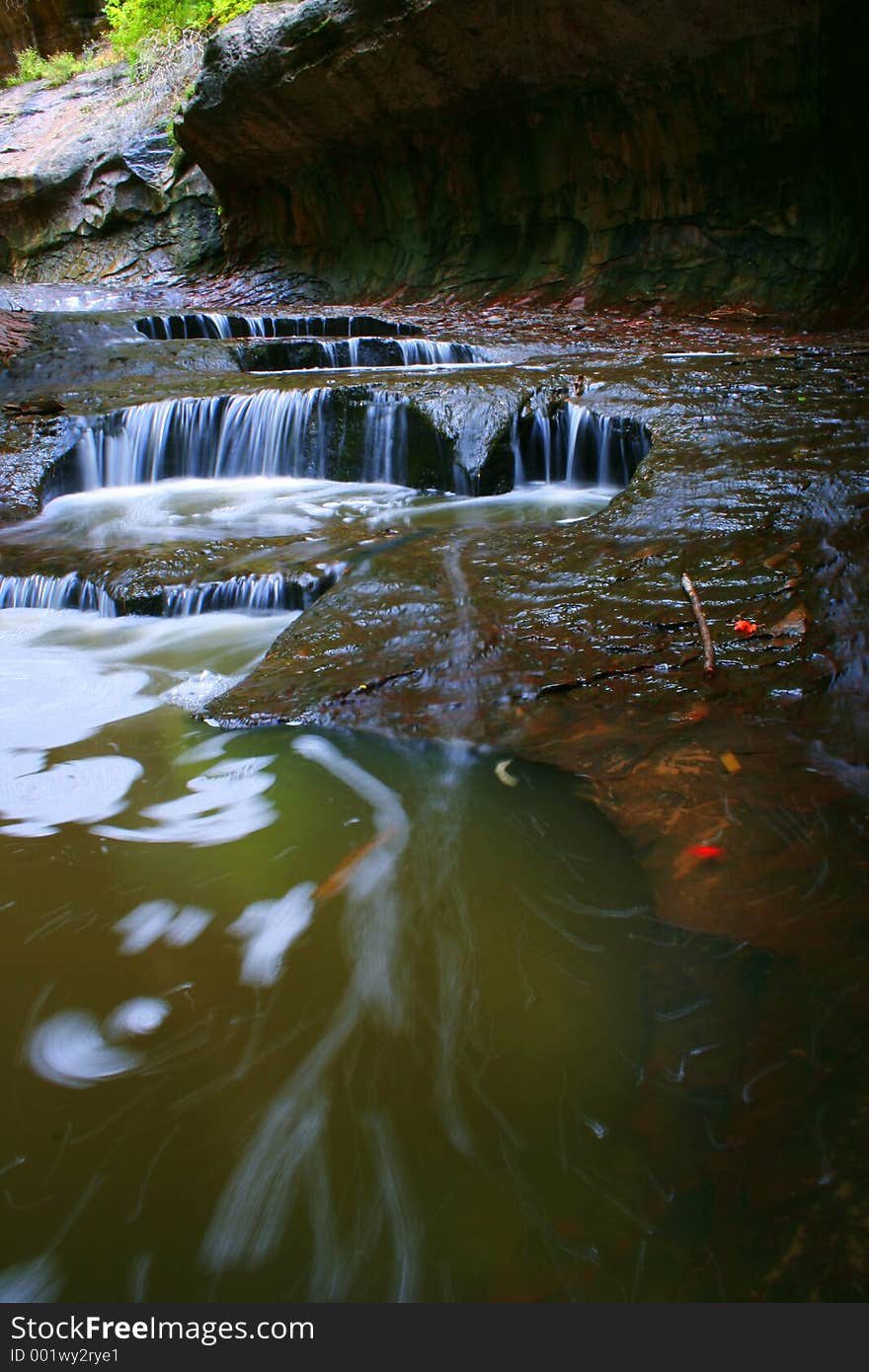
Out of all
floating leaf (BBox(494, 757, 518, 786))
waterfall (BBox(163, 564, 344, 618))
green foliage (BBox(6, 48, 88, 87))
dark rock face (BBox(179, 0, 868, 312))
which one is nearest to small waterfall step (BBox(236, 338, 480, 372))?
dark rock face (BBox(179, 0, 868, 312))

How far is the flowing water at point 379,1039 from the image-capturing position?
4.28ft

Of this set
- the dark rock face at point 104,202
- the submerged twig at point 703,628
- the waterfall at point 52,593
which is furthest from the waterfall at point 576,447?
the dark rock face at point 104,202

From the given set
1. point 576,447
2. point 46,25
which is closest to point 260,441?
point 576,447

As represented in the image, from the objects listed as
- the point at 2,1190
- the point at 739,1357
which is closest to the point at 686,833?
the point at 739,1357

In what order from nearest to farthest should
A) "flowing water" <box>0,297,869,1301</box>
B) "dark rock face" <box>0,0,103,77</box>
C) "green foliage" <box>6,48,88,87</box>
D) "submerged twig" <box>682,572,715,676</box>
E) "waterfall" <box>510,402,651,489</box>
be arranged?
"flowing water" <box>0,297,869,1301</box>
"submerged twig" <box>682,572,715,676</box>
"waterfall" <box>510,402,651,489</box>
"green foliage" <box>6,48,88,87</box>
"dark rock face" <box>0,0,103,77</box>

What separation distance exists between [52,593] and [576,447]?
11.5 feet

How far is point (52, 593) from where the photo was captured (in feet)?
15.8

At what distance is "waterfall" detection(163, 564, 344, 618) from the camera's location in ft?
Result: 14.6

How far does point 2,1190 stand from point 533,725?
1.83 m

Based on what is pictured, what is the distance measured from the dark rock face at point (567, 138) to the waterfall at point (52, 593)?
8.72 m

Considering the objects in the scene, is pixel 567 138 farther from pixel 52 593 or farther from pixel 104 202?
pixel 52 593

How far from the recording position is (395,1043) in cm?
168

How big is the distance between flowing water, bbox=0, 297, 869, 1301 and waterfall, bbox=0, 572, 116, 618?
1.52 meters

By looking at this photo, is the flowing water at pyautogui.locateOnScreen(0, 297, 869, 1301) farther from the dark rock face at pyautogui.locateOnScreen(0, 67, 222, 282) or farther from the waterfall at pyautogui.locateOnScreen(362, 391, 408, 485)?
the dark rock face at pyautogui.locateOnScreen(0, 67, 222, 282)
